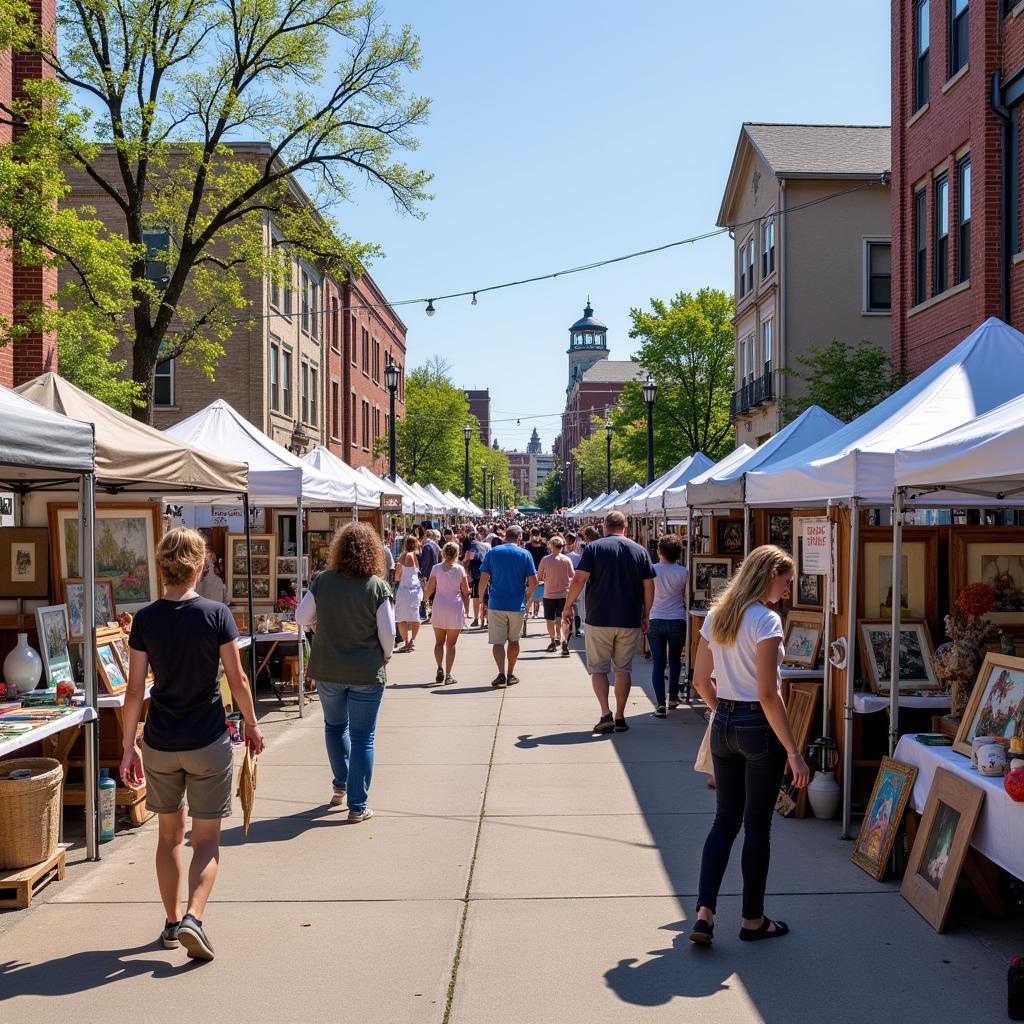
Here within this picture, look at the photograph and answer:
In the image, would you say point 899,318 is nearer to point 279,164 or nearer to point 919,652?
point 919,652

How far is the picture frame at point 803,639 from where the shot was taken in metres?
8.95

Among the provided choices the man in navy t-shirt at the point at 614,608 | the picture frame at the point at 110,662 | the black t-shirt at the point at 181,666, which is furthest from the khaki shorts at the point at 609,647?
the black t-shirt at the point at 181,666

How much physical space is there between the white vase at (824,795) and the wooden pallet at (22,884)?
4.98 meters

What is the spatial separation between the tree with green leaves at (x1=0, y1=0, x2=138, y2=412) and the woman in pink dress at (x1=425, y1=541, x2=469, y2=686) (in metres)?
5.84

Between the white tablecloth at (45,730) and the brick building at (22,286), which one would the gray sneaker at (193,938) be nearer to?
the white tablecloth at (45,730)

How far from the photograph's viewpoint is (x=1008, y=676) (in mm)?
6012

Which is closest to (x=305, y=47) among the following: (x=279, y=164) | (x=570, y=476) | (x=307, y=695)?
(x=279, y=164)

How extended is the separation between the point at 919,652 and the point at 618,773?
2757 millimetres

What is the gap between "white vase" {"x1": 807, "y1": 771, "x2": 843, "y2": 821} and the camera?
7.93 meters

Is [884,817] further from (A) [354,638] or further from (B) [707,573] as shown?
(B) [707,573]

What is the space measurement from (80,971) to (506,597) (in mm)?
9383

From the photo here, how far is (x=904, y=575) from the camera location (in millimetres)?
8102

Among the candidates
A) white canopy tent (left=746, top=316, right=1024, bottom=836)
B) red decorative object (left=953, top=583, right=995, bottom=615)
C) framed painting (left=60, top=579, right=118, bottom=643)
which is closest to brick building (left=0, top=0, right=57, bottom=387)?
framed painting (left=60, top=579, right=118, bottom=643)

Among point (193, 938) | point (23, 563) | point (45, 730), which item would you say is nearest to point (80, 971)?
point (193, 938)
